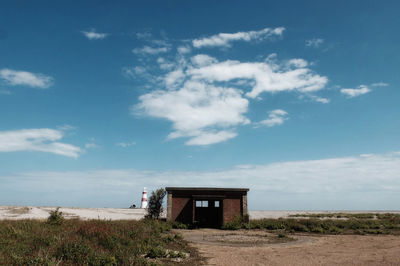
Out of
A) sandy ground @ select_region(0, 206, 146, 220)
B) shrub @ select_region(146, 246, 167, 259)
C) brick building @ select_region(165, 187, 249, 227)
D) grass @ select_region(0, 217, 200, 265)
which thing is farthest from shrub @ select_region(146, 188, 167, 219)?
shrub @ select_region(146, 246, 167, 259)

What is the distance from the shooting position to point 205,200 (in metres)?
27.3

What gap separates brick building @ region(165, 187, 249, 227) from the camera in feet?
87.6

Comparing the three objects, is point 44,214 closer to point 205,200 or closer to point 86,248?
point 205,200

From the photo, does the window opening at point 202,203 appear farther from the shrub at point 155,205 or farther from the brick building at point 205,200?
the shrub at point 155,205

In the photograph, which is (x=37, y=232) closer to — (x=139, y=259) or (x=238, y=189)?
(x=139, y=259)

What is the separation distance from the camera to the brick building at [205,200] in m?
26.7

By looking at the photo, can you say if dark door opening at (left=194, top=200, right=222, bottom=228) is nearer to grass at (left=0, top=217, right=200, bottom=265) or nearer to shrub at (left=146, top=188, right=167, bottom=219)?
shrub at (left=146, top=188, right=167, bottom=219)

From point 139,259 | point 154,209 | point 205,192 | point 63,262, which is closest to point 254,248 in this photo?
point 139,259

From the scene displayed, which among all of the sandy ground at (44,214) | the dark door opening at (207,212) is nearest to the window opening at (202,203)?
the dark door opening at (207,212)

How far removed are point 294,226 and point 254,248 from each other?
1183 cm

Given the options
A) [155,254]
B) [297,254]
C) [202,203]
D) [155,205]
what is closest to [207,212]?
[202,203]

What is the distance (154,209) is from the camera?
28.6m

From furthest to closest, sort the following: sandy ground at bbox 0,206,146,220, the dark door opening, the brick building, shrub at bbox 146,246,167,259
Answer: sandy ground at bbox 0,206,146,220, the dark door opening, the brick building, shrub at bbox 146,246,167,259

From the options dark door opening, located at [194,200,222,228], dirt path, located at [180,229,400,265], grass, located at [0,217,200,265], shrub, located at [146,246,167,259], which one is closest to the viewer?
grass, located at [0,217,200,265]
